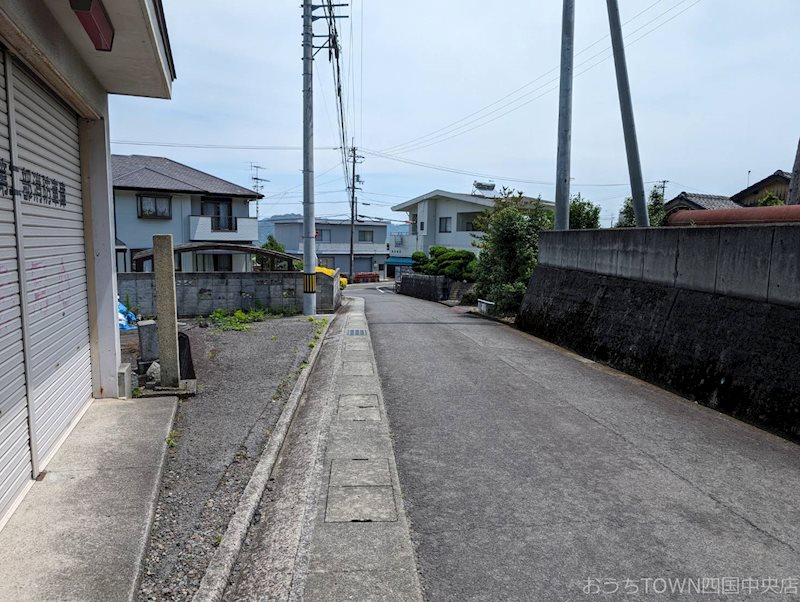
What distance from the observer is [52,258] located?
542cm

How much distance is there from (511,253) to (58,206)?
1601 centimetres

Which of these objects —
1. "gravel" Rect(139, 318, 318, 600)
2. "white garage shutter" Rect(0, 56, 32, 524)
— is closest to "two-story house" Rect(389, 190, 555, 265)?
"gravel" Rect(139, 318, 318, 600)

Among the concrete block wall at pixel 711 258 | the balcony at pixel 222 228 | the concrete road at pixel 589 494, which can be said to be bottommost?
the concrete road at pixel 589 494

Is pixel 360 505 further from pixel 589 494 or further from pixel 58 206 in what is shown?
pixel 58 206

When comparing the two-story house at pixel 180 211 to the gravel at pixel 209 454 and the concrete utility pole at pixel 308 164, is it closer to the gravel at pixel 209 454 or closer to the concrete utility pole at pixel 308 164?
the concrete utility pole at pixel 308 164

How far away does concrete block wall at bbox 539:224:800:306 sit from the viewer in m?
6.75

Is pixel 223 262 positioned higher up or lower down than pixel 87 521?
higher up

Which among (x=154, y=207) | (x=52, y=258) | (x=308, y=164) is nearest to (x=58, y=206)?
(x=52, y=258)

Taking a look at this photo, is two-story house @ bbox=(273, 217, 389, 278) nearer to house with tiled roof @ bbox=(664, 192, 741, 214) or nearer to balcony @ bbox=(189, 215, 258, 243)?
balcony @ bbox=(189, 215, 258, 243)

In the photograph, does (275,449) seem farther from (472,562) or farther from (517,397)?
(517,397)

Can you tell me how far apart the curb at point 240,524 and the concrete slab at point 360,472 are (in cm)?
65

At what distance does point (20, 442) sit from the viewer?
420cm

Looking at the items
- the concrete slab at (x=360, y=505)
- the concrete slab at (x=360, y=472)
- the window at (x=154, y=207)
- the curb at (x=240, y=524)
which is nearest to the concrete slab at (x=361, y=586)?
the curb at (x=240, y=524)

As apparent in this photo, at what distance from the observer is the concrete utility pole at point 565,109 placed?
51.1 ft
